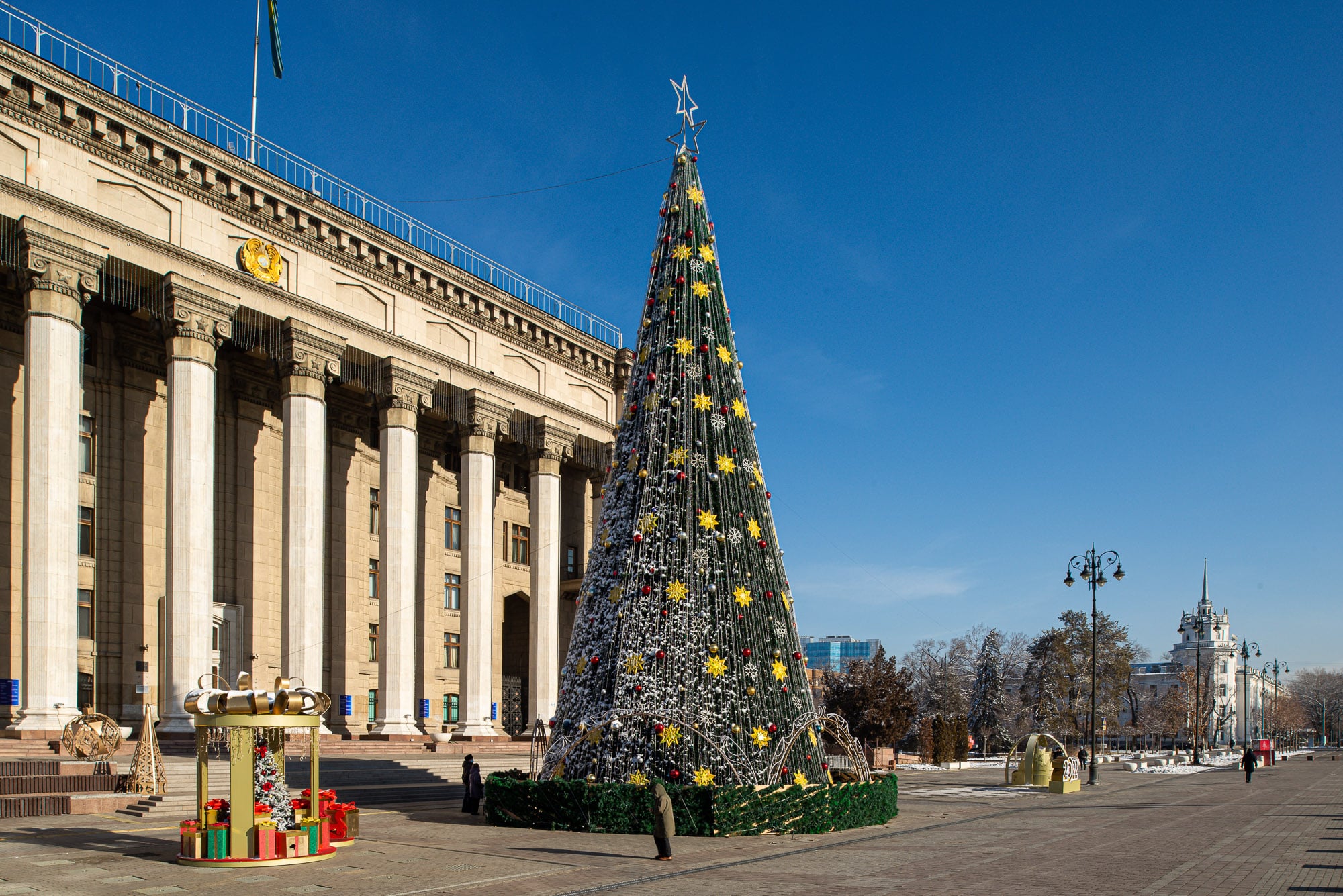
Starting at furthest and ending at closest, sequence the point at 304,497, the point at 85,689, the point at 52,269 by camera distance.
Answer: the point at 304,497 < the point at 85,689 < the point at 52,269

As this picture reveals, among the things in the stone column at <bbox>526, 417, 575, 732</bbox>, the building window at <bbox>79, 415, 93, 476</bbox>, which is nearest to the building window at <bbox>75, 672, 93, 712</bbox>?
the building window at <bbox>79, 415, 93, 476</bbox>

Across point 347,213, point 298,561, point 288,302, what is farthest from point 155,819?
point 347,213

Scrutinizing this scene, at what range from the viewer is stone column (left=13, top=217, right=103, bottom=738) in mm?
25578

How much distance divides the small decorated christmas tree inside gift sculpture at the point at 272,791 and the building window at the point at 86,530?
57.8ft

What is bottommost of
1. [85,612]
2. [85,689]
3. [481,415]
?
[85,689]

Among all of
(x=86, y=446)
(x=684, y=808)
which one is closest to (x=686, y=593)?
(x=684, y=808)

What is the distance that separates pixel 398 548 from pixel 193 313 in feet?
32.8

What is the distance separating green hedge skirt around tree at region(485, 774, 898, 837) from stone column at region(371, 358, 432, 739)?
16.4 m

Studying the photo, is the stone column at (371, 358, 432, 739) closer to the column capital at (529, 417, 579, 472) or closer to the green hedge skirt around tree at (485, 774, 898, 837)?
the column capital at (529, 417, 579, 472)

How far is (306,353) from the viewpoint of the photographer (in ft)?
109

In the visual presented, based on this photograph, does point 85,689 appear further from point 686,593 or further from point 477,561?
point 686,593

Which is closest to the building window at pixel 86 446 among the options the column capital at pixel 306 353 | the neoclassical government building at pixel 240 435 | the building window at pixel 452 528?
the neoclassical government building at pixel 240 435

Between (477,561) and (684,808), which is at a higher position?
(477,561)

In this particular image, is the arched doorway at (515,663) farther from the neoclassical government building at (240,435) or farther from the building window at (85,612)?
the building window at (85,612)
